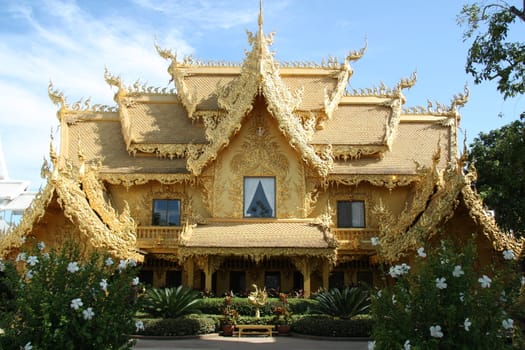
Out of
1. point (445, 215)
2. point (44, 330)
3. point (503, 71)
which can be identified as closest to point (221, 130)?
point (445, 215)

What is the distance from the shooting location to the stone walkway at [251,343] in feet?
43.9

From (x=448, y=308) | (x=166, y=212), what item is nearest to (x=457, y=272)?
(x=448, y=308)

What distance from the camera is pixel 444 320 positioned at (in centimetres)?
795

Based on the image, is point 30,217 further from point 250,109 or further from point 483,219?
point 483,219

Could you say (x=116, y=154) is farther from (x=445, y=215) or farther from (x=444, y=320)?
(x=444, y=320)

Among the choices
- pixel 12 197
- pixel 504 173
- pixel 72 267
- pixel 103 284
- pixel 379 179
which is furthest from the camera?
pixel 12 197

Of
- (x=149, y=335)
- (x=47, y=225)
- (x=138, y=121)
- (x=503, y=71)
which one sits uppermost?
(x=138, y=121)

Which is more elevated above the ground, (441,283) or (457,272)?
(457,272)

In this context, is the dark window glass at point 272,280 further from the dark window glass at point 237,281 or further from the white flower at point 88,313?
the white flower at point 88,313

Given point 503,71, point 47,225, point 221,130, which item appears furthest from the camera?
point 221,130

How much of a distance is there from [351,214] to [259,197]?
298 centimetres

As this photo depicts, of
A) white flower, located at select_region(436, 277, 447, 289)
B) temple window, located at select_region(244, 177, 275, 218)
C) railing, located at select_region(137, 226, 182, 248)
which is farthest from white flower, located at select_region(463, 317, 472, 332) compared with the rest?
railing, located at select_region(137, 226, 182, 248)

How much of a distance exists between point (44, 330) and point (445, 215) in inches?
444

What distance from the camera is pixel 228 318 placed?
52.4ft
